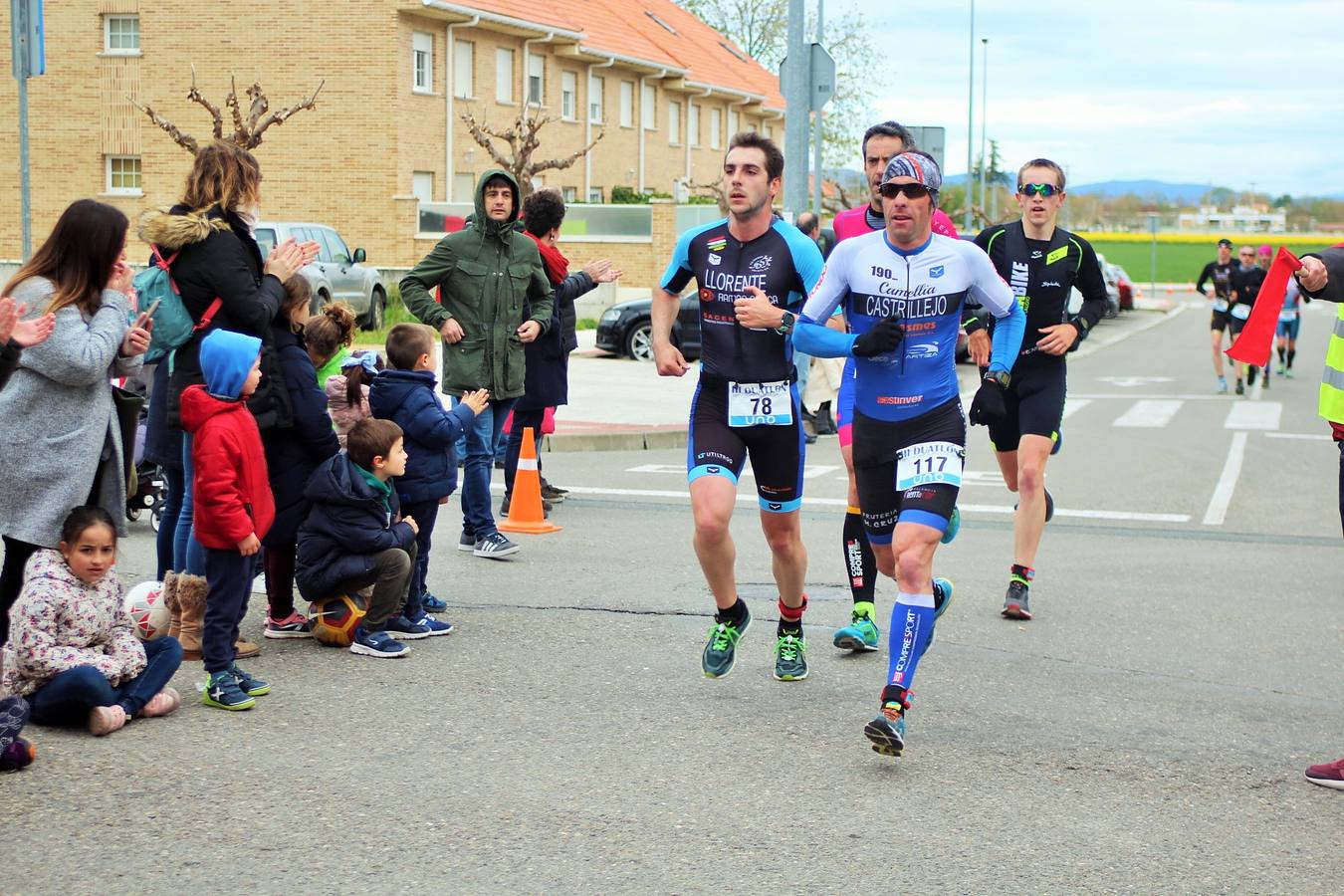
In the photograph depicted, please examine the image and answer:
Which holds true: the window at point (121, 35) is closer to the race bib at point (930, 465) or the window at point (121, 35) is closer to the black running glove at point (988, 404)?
the black running glove at point (988, 404)

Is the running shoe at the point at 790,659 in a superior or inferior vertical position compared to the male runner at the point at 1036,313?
Result: inferior

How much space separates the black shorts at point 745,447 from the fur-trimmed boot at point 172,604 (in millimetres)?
2202

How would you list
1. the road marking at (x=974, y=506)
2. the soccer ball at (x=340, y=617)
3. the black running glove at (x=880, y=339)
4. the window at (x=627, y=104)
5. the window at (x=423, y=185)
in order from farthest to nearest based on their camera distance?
the window at (x=627, y=104), the window at (x=423, y=185), the road marking at (x=974, y=506), the soccer ball at (x=340, y=617), the black running glove at (x=880, y=339)

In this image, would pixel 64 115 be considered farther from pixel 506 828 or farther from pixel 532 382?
pixel 506 828

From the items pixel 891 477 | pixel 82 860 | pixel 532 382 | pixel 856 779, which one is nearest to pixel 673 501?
pixel 532 382

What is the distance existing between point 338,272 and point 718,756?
24792 millimetres

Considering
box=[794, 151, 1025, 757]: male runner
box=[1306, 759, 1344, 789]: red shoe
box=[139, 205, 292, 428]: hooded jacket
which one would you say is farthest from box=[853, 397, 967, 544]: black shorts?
box=[139, 205, 292, 428]: hooded jacket

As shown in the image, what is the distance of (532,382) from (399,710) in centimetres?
492

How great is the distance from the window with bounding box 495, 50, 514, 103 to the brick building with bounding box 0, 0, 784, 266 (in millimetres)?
67

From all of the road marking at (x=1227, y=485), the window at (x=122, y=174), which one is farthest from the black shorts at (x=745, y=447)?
the window at (x=122, y=174)

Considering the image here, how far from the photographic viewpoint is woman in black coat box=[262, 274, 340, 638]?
6891 mm

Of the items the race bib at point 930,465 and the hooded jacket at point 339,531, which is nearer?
the race bib at point 930,465

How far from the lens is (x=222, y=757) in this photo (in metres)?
5.46

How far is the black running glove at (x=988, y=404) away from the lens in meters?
6.19
